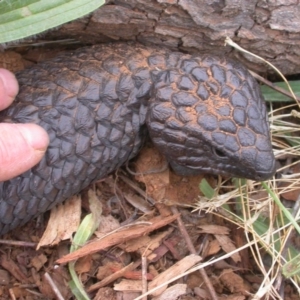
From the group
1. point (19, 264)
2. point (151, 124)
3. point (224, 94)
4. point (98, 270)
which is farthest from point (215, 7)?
point (19, 264)

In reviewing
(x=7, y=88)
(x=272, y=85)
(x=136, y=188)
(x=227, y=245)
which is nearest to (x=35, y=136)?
(x=7, y=88)

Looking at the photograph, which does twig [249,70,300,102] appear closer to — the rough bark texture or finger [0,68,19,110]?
the rough bark texture

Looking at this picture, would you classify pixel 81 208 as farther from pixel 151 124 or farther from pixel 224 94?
pixel 224 94

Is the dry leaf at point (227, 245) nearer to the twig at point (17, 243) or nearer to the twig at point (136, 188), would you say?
the twig at point (136, 188)

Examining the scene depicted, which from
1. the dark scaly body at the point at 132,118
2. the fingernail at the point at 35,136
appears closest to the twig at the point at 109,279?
the dark scaly body at the point at 132,118

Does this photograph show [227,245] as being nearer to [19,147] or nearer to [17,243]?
[17,243]

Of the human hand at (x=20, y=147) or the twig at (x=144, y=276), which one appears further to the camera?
the twig at (x=144, y=276)
